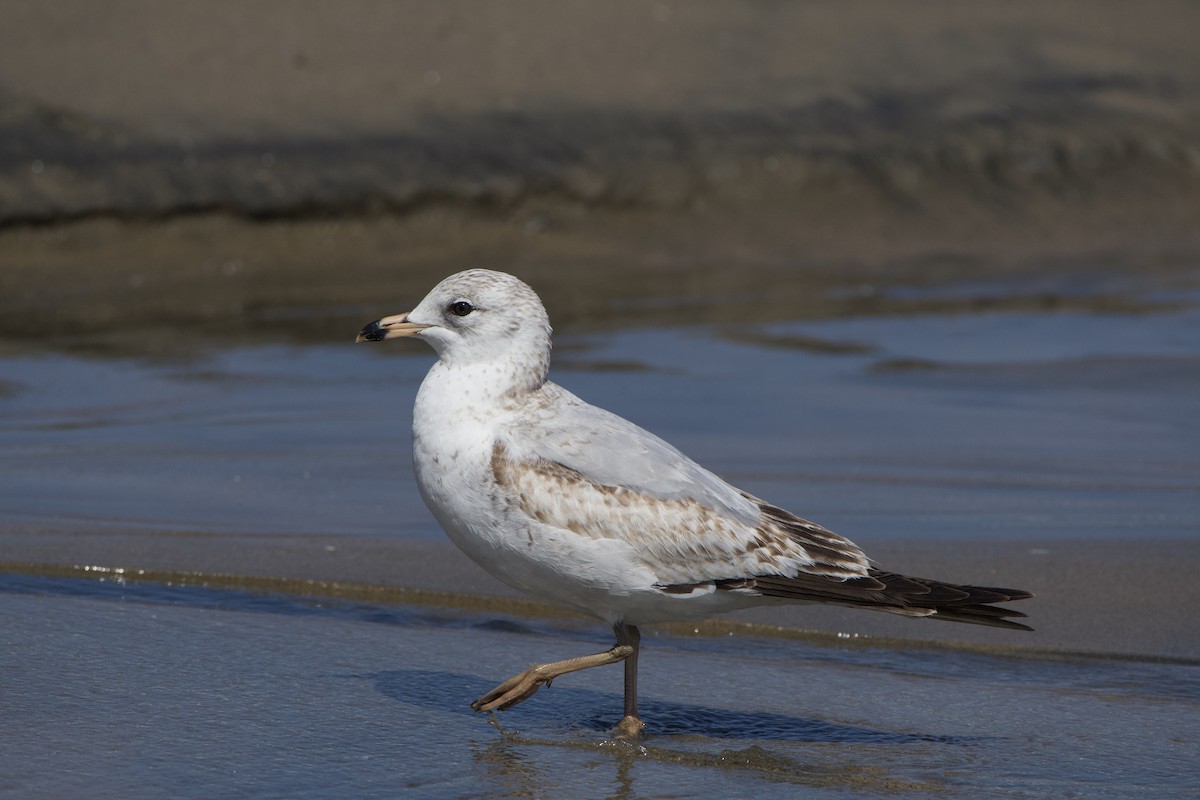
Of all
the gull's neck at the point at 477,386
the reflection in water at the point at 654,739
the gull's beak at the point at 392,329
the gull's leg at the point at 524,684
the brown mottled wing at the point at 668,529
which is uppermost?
the gull's beak at the point at 392,329

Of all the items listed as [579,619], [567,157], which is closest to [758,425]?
[579,619]

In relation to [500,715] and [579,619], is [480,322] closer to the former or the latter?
[500,715]

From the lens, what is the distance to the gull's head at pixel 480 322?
16.6ft

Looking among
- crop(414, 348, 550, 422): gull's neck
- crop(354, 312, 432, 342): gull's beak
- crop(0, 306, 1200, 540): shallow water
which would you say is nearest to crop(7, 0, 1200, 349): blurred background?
crop(0, 306, 1200, 540): shallow water

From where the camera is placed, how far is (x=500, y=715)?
4957mm

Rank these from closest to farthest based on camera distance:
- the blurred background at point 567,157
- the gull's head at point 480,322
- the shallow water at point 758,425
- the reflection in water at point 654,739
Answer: the reflection in water at point 654,739 → the gull's head at point 480,322 → the shallow water at point 758,425 → the blurred background at point 567,157

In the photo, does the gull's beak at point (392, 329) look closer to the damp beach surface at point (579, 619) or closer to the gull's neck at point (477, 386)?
the gull's neck at point (477, 386)

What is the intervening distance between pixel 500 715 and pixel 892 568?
74.3 inches

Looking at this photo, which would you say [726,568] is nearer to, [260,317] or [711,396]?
[711,396]

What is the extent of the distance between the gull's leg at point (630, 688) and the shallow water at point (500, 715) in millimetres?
68

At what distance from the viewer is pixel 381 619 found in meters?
5.80

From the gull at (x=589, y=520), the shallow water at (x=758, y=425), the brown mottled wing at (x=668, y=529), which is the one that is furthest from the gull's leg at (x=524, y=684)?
the shallow water at (x=758, y=425)

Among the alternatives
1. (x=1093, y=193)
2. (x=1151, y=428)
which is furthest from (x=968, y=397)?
(x=1093, y=193)

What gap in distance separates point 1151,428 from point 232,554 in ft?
15.7
